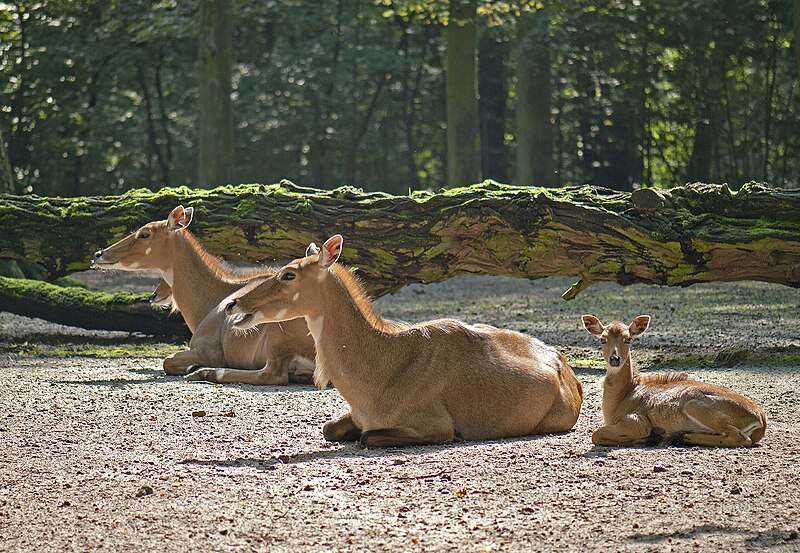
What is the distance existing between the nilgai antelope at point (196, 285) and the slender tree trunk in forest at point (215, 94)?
310 inches

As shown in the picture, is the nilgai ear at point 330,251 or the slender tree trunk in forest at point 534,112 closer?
the nilgai ear at point 330,251

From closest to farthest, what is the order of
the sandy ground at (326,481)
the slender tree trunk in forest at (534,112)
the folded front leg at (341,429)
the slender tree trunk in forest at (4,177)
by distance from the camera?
the sandy ground at (326,481) → the folded front leg at (341,429) → the slender tree trunk in forest at (4,177) → the slender tree trunk in forest at (534,112)

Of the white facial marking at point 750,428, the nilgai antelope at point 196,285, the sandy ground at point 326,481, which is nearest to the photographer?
the sandy ground at point 326,481

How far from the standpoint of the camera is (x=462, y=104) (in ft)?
64.1

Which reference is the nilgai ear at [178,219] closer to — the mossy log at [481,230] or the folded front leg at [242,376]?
the mossy log at [481,230]

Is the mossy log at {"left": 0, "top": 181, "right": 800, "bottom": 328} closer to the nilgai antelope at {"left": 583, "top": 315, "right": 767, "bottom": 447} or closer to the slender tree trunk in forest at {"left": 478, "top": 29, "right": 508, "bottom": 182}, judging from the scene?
the nilgai antelope at {"left": 583, "top": 315, "right": 767, "bottom": 447}

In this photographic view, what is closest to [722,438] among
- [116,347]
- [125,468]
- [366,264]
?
[125,468]

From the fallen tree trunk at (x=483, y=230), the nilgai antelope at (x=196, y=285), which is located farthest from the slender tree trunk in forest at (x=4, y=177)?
the nilgai antelope at (x=196, y=285)

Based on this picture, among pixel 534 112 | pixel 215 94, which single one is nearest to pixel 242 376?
pixel 215 94

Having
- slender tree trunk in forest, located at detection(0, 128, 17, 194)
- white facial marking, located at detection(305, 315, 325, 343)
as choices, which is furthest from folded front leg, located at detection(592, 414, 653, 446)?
A: slender tree trunk in forest, located at detection(0, 128, 17, 194)

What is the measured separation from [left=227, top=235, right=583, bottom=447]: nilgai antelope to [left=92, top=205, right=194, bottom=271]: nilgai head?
3.68 meters

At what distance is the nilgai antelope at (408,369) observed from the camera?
6969 mm

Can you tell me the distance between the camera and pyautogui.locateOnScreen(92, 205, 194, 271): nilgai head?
35.6ft

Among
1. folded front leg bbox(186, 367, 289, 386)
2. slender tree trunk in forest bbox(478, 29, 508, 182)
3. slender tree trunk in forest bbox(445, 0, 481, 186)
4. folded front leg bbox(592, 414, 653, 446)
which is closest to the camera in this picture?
folded front leg bbox(592, 414, 653, 446)
